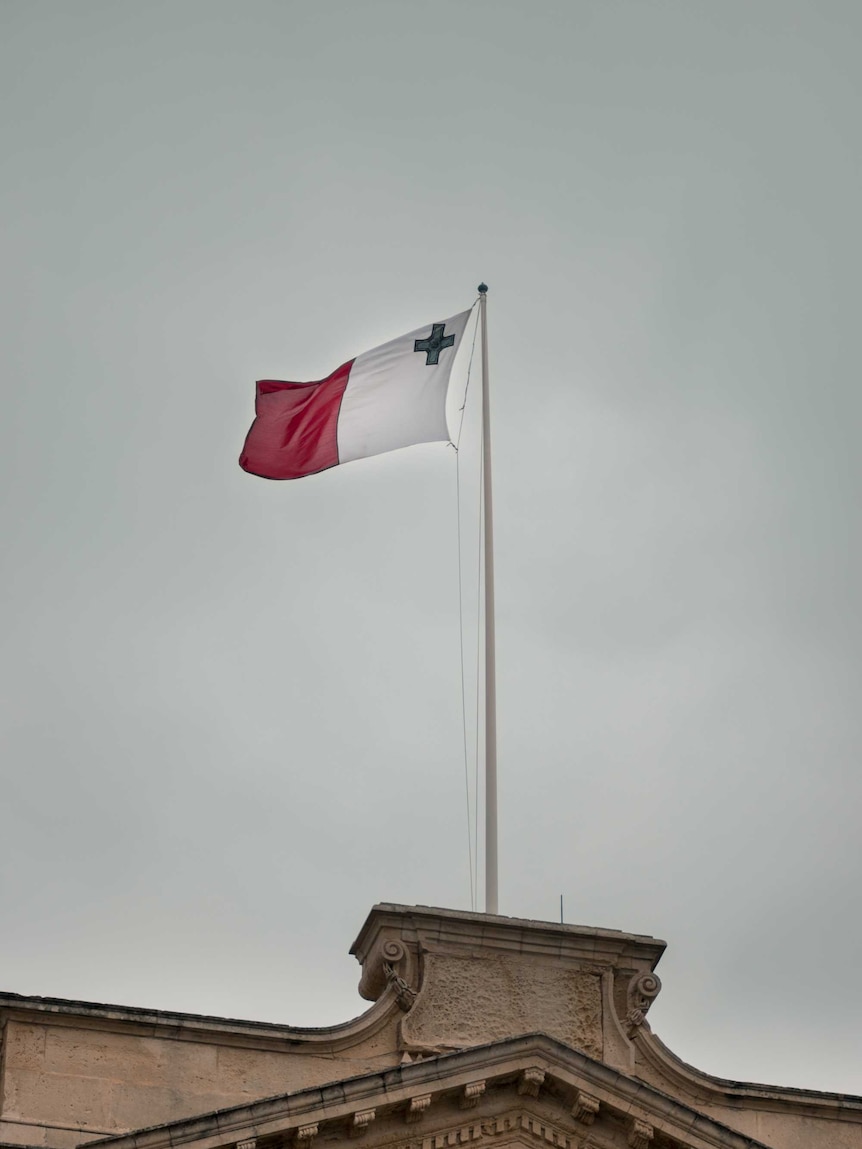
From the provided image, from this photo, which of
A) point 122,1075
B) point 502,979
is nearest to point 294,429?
point 502,979

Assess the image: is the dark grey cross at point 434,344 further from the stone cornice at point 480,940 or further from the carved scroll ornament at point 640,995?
the carved scroll ornament at point 640,995

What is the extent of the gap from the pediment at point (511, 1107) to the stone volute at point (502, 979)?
1.51m

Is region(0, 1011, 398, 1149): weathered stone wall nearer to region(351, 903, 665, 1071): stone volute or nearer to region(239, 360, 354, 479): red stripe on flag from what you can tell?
region(351, 903, 665, 1071): stone volute

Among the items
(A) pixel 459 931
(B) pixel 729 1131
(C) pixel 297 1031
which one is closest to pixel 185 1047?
(C) pixel 297 1031

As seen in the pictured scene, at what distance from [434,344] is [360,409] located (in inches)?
62.0

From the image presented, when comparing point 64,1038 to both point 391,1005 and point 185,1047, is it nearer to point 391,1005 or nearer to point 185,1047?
point 185,1047

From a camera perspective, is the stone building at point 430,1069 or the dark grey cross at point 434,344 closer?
the stone building at point 430,1069

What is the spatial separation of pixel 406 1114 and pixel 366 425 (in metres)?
11.3

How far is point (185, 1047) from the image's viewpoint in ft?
107

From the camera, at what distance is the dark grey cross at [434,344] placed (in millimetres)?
38500

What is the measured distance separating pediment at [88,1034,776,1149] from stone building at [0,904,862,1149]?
0.07ft

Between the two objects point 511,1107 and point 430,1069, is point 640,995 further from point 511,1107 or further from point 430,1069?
point 430,1069

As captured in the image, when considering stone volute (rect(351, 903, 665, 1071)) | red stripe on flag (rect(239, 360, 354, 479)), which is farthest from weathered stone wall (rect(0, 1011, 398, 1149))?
red stripe on flag (rect(239, 360, 354, 479))

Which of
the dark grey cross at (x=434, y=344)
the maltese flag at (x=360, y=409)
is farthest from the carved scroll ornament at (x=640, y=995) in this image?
the dark grey cross at (x=434, y=344)
